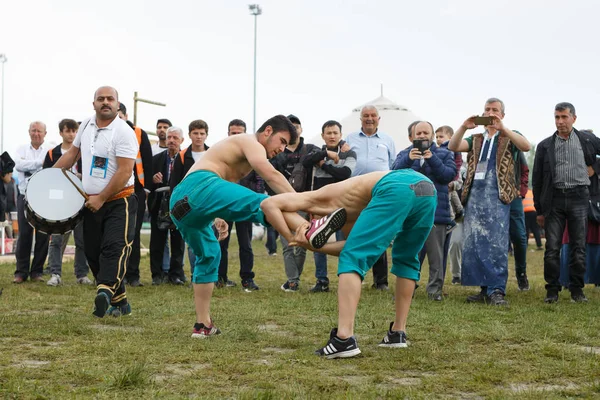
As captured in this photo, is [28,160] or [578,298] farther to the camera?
[28,160]

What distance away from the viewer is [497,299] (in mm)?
8625

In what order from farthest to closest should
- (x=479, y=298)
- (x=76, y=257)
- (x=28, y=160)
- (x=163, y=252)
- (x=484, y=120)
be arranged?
1. (x=28, y=160)
2. (x=163, y=252)
3. (x=76, y=257)
4. (x=479, y=298)
5. (x=484, y=120)

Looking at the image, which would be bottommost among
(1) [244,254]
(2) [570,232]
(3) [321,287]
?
(3) [321,287]

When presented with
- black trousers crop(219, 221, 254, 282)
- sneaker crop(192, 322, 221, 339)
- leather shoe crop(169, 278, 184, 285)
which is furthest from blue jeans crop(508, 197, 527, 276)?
sneaker crop(192, 322, 221, 339)

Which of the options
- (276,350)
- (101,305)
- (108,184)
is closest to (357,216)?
(276,350)

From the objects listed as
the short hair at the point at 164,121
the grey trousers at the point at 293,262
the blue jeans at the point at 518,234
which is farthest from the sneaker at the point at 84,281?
the blue jeans at the point at 518,234

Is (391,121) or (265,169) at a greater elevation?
(391,121)

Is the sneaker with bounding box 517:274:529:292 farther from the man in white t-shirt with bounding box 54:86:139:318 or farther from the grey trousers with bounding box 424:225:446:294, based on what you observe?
the man in white t-shirt with bounding box 54:86:139:318

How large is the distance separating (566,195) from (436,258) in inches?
61.8

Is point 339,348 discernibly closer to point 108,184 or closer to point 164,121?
point 108,184

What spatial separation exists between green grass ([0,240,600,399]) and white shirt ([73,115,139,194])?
1.18m

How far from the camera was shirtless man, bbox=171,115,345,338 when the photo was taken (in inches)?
224

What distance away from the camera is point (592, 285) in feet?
37.1

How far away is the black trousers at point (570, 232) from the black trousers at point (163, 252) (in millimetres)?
4713
